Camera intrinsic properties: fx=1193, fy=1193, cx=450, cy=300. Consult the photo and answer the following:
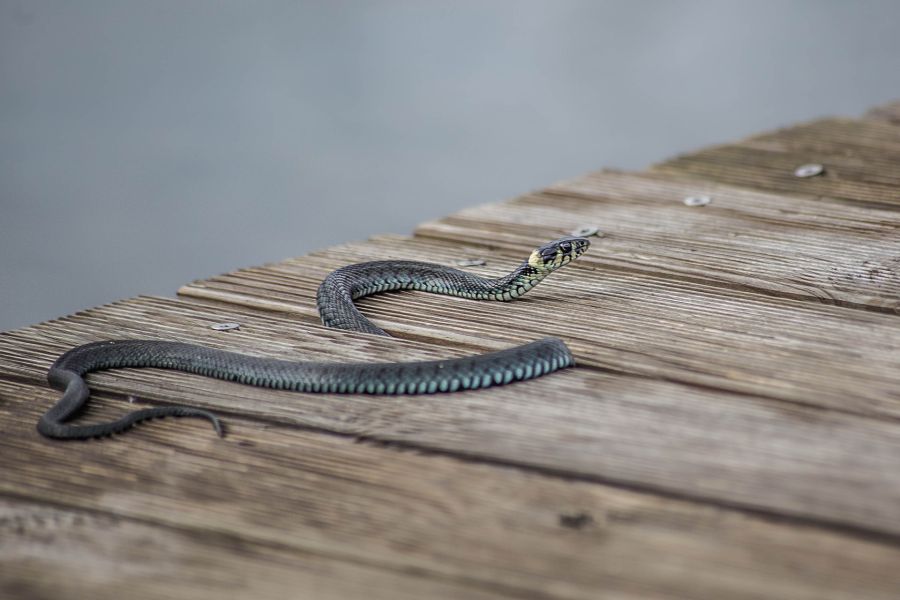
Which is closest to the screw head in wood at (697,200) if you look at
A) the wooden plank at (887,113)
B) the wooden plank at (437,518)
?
the wooden plank at (887,113)

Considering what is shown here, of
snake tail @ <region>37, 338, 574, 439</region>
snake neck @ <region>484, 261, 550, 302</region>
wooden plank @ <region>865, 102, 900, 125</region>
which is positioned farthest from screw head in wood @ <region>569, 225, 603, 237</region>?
wooden plank @ <region>865, 102, 900, 125</region>

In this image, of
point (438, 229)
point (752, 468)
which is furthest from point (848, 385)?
point (438, 229)

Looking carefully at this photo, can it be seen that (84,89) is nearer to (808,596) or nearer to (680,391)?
(680,391)

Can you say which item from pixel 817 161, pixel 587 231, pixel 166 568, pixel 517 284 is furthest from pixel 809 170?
pixel 166 568

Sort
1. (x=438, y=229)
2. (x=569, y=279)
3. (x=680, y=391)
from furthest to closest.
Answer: (x=438, y=229), (x=569, y=279), (x=680, y=391)

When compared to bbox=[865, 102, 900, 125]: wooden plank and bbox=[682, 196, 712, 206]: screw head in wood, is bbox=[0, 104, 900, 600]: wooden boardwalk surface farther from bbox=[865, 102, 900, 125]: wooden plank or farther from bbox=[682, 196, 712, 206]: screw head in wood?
bbox=[865, 102, 900, 125]: wooden plank

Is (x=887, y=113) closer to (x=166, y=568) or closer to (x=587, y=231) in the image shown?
(x=587, y=231)

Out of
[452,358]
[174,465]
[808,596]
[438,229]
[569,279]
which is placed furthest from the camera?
[438,229]
